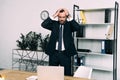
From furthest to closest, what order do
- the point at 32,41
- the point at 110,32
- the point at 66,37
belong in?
the point at 32,41 → the point at 110,32 → the point at 66,37

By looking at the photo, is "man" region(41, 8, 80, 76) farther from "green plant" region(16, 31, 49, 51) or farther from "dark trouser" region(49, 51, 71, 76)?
"green plant" region(16, 31, 49, 51)

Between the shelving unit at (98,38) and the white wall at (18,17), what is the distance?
0.32 metres

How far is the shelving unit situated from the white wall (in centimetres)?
32

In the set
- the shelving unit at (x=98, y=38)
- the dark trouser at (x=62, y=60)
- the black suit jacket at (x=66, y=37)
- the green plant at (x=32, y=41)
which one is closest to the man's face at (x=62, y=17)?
the black suit jacket at (x=66, y=37)

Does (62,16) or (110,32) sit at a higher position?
(62,16)

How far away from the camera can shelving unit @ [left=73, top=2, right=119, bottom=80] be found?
3979 millimetres

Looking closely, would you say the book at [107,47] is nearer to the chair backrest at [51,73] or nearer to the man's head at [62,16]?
the man's head at [62,16]

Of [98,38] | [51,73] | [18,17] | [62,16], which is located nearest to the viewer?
[51,73]

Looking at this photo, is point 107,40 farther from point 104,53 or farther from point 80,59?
point 80,59

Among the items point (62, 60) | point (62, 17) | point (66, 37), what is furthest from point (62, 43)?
point (62, 17)

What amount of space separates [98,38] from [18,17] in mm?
2310

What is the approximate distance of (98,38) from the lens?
13.5 ft

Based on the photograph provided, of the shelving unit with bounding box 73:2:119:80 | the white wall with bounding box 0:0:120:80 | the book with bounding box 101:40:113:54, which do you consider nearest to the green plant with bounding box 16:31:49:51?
the white wall with bounding box 0:0:120:80

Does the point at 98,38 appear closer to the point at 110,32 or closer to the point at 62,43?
the point at 110,32
